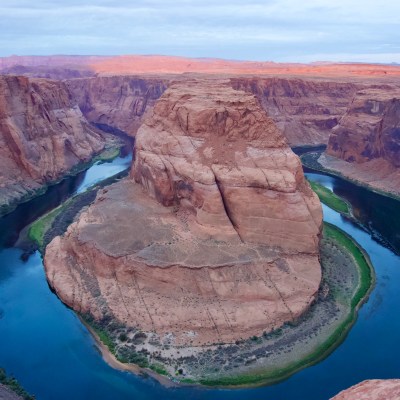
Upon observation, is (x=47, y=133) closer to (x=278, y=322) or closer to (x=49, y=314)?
(x=49, y=314)

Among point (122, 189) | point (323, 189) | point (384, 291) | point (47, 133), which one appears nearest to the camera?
point (384, 291)

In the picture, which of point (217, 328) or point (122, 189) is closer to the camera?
point (217, 328)

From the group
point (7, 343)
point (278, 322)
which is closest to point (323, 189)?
point (278, 322)

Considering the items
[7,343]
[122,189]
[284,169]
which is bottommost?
[7,343]

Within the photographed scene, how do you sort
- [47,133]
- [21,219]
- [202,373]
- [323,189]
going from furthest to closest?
[47,133] → [323,189] → [21,219] → [202,373]

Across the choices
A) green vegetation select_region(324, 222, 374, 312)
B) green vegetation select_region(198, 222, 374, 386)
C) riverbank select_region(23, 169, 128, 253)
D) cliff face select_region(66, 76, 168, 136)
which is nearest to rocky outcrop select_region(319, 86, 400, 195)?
green vegetation select_region(324, 222, 374, 312)

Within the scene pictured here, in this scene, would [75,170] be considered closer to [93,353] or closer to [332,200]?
[332,200]

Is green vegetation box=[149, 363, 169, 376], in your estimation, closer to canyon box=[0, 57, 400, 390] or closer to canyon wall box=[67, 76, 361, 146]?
canyon box=[0, 57, 400, 390]
